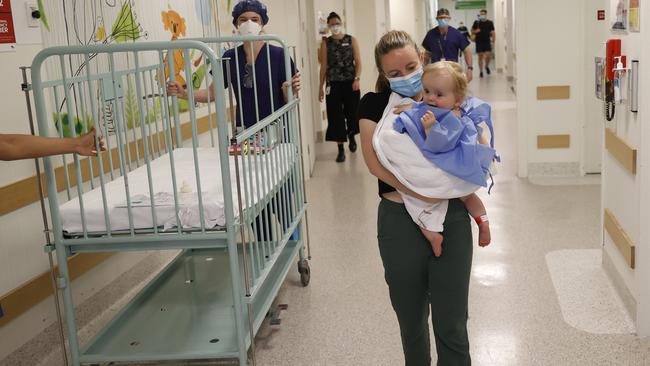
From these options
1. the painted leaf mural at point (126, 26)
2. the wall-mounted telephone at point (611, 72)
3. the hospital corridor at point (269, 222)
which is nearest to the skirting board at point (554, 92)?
the hospital corridor at point (269, 222)

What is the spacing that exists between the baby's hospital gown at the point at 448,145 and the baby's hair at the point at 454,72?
0.23 ft

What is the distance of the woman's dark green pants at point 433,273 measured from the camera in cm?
221

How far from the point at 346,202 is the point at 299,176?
6.69 feet

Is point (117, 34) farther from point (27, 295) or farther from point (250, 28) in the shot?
point (27, 295)

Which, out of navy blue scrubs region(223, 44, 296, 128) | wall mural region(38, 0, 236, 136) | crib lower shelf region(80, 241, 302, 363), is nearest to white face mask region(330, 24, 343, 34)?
wall mural region(38, 0, 236, 136)

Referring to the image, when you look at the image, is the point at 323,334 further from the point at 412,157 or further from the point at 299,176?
the point at 412,157

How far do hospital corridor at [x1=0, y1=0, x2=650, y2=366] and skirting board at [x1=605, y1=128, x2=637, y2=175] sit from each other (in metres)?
0.01

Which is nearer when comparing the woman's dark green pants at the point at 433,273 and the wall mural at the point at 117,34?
the woman's dark green pants at the point at 433,273

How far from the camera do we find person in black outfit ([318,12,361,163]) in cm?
768

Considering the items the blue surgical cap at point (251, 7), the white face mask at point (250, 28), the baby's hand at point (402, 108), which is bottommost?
the baby's hand at point (402, 108)

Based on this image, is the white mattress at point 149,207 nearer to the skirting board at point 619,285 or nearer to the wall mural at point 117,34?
the wall mural at point 117,34

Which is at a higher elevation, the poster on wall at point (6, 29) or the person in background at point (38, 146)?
the poster on wall at point (6, 29)

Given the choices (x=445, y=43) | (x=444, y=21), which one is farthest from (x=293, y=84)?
(x=445, y=43)

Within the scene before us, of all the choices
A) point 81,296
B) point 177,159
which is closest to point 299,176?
point 177,159
